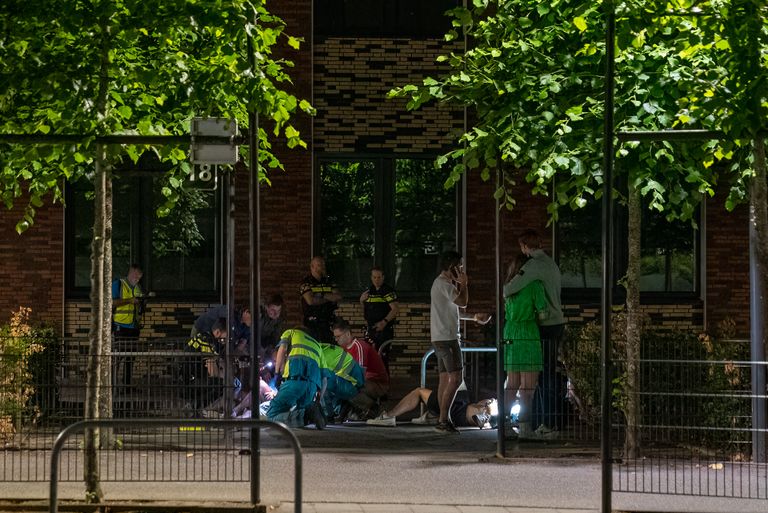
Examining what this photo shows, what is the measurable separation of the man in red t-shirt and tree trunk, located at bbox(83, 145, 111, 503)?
5.09m

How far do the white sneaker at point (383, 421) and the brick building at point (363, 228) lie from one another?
5.43 metres

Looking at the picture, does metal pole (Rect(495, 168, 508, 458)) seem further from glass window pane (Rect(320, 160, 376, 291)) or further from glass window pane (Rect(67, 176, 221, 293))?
glass window pane (Rect(67, 176, 221, 293))

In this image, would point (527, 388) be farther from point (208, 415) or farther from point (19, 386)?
point (19, 386)

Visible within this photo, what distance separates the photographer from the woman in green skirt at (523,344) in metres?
12.5

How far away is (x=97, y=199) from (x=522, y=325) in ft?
17.4

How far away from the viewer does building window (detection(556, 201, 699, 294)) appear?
64.6 ft

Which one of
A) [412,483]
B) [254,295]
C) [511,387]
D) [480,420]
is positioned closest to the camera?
[254,295]

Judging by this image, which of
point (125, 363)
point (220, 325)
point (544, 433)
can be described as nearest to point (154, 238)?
point (220, 325)

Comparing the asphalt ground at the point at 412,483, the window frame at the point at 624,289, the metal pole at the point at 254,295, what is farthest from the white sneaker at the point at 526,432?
the window frame at the point at 624,289

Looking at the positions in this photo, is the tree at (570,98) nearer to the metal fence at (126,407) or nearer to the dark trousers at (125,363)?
the metal fence at (126,407)

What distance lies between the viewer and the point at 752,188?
11.2m

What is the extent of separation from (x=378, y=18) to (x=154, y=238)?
481cm

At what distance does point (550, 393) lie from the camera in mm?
12523

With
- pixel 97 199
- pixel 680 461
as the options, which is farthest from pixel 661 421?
pixel 97 199
